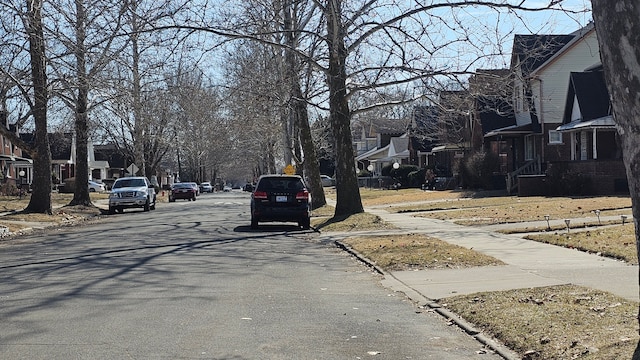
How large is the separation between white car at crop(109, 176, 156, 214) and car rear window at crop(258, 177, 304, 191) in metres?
15.5

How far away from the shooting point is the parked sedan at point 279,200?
925 inches

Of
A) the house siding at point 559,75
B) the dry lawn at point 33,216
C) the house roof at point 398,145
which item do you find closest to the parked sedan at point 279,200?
the dry lawn at point 33,216

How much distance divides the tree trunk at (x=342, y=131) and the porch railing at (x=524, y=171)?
15519 mm

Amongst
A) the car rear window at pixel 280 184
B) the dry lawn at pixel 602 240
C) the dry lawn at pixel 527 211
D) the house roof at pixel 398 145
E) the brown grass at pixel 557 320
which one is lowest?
the brown grass at pixel 557 320

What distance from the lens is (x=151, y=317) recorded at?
29.8 ft

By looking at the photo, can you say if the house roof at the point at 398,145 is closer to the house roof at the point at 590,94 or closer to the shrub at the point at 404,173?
the shrub at the point at 404,173

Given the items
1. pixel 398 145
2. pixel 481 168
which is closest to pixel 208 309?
pixel 481 168

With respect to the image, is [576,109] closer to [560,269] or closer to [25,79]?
[25,79]

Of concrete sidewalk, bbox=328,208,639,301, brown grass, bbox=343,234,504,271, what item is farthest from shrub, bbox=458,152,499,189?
concrete sidewalk, bbox=328,208,639,301

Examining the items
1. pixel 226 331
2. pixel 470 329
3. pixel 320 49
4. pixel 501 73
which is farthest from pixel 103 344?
pixel 320 49

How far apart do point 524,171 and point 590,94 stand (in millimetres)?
7432

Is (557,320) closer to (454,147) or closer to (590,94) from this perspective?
(590,94)

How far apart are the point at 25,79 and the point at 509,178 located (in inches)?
924

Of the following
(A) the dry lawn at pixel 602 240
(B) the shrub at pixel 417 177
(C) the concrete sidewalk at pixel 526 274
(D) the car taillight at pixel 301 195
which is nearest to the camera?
(C) the concrete sidewalk at pixel 526 274
